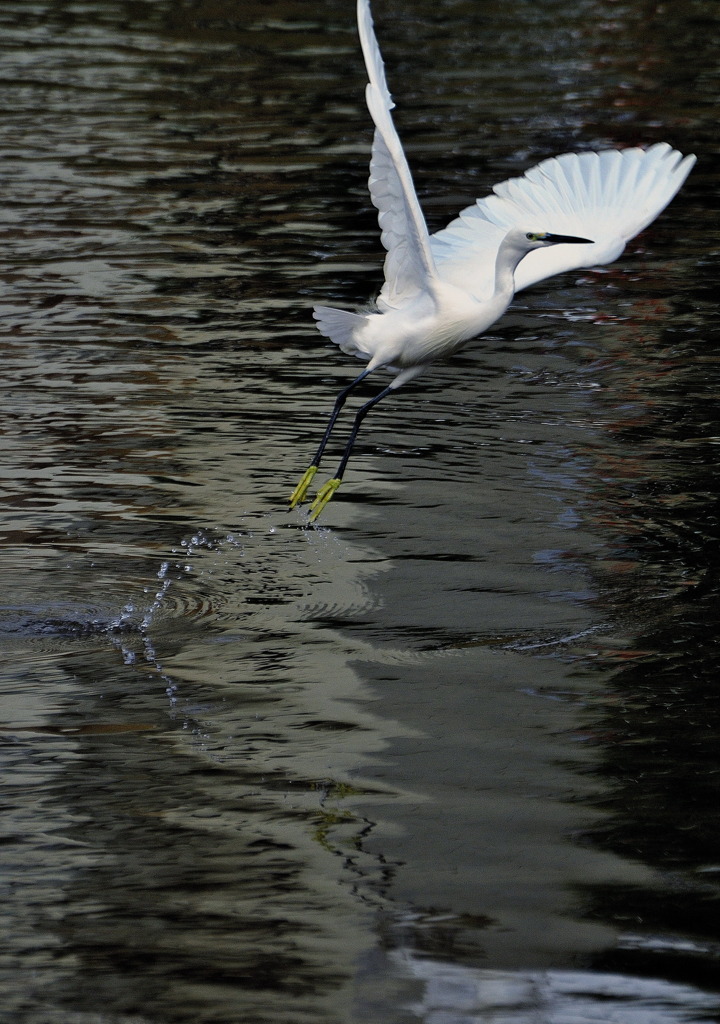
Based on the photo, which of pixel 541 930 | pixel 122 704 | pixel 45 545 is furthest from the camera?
pixel 45 545

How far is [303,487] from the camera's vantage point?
7.77 m

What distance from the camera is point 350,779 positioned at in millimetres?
5414

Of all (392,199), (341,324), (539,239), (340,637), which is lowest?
(340,637)

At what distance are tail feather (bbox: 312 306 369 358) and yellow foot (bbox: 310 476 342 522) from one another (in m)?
0.68

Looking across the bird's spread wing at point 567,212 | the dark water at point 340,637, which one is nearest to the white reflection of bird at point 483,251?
the bird's spread wing at point 567,212

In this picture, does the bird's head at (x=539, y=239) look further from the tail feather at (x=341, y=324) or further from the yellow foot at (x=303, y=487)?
the yellow foot at (x=303, y=487)

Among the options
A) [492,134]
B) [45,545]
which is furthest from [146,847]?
[492,134]

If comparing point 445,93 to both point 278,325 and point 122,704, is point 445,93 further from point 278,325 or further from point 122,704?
point 122,704

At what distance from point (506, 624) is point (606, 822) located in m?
1.63

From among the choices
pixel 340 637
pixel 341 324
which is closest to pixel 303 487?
pixel 341 324

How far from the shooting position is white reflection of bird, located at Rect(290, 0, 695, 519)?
7.42 m

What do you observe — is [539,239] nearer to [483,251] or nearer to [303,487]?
[483,251]

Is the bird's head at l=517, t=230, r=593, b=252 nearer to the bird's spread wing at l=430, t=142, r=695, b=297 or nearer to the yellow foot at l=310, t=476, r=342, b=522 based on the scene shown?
the bird's spread wing at l=430, t=142, r=695, b=297

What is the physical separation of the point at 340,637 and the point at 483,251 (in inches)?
104
